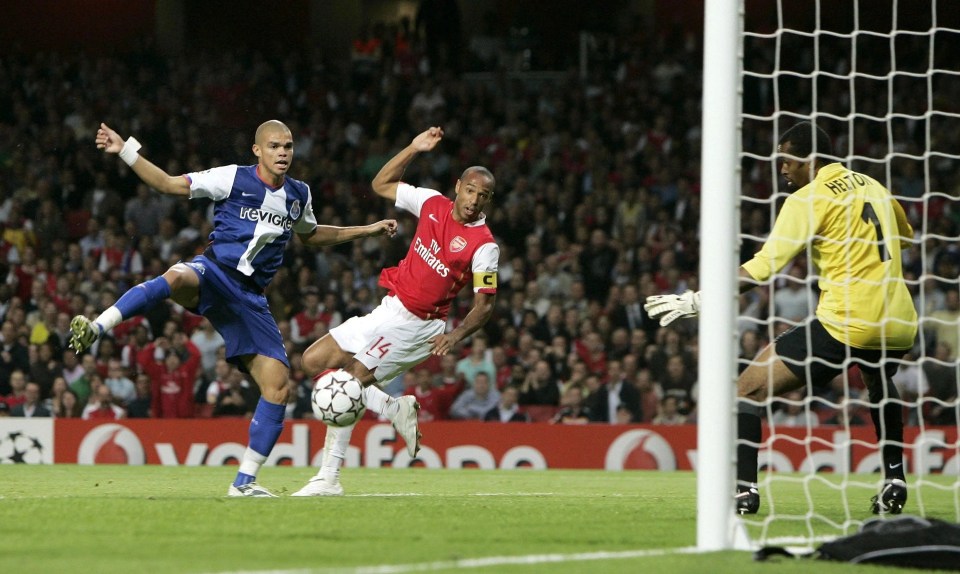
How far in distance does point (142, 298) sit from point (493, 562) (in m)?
3.45

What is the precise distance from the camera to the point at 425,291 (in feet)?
27.7

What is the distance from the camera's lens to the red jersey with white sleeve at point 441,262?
8344mm

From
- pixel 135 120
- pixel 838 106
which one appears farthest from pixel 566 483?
pixel 135 120

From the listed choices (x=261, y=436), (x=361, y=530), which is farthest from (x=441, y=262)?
(x=361, y=530)

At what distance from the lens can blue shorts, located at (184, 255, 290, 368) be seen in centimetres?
773

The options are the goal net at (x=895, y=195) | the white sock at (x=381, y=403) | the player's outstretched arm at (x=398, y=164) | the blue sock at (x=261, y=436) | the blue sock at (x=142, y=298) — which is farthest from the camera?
the goal net at (x=895, y=195)

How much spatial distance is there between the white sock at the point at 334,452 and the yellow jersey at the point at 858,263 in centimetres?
288

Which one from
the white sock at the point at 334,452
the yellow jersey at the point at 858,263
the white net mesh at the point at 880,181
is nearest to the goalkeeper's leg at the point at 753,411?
the yellow jersey at the point at 858,263

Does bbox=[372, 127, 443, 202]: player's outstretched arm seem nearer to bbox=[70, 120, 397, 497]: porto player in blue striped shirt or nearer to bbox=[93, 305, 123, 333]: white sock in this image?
bbox=[70, 120, 397, 497]: porto player in blue striped shirt

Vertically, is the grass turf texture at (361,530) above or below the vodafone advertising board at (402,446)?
above

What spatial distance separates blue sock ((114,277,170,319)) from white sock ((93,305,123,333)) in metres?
0.03

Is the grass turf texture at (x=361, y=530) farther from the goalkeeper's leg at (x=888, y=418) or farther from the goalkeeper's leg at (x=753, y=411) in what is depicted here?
the goalkeeper's leg at (x=888, y=418)

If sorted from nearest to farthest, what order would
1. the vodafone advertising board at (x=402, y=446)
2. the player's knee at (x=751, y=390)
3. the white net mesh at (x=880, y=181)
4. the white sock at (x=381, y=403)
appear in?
the player's knee at (x=751, y=390) < the white sock at (x=381, y=403) < the white net mesh at (x=880, y=181) < the vodafone advertising board at (x=402, y=446)

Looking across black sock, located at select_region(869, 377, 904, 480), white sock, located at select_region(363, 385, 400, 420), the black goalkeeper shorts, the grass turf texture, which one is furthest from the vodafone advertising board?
the black goalkeeper shorts
